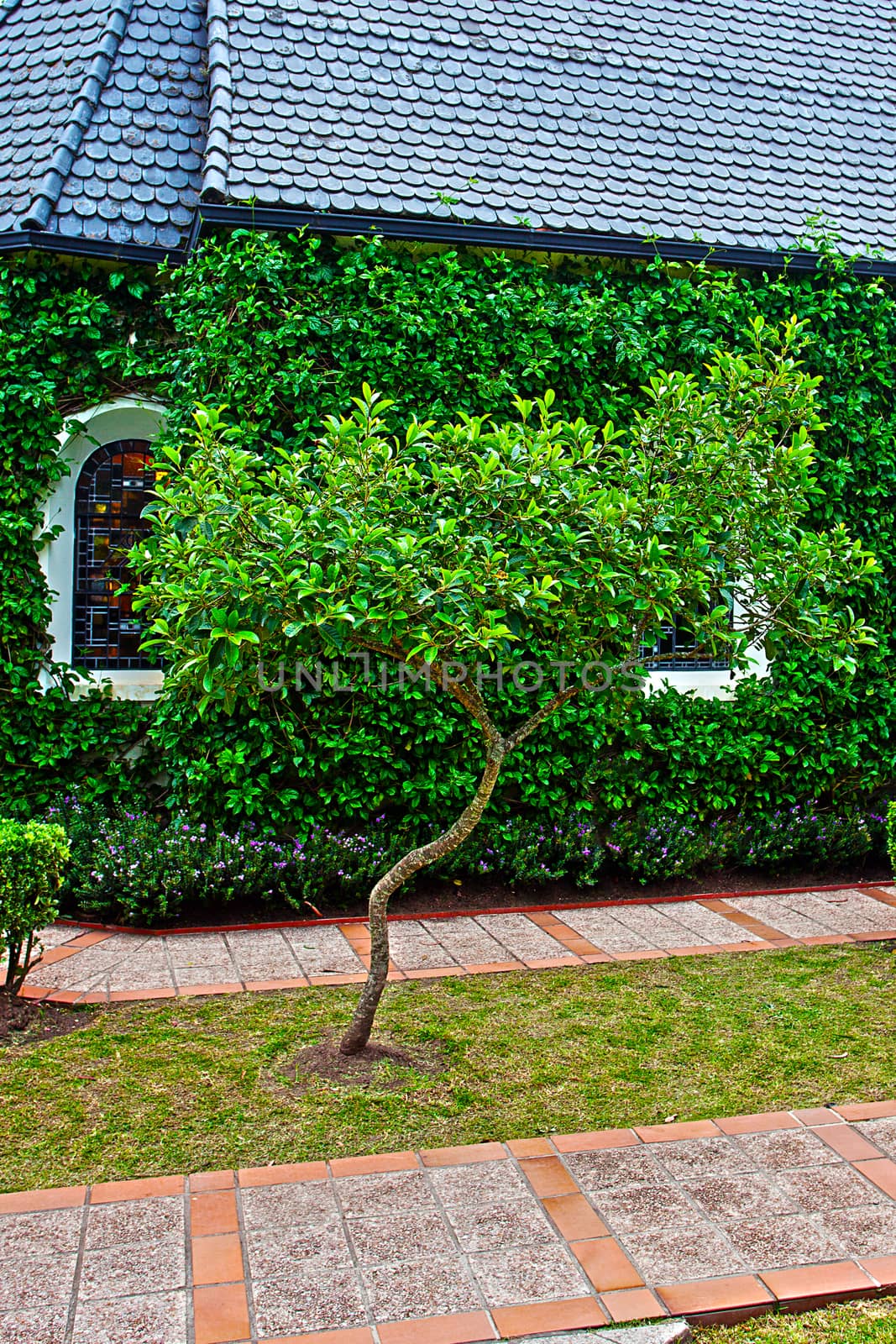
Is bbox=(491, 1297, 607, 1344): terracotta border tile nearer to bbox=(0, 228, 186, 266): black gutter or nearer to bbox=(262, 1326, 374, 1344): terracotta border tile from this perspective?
bbox=(262, 1326, 374, 1344): terracotta border tile

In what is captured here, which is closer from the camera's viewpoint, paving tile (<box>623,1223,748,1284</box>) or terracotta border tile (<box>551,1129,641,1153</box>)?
paving tile (<box>623,1223,748,1284</box>)

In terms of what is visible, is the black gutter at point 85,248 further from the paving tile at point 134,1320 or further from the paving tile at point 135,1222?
the paving tile at point 134,1320

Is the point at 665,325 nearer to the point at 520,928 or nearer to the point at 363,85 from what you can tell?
the point at 363,85

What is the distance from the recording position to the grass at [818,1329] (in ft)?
10.7

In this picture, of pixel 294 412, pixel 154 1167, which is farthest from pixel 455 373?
pixel 154 1167

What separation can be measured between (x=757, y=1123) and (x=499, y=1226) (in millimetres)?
1342

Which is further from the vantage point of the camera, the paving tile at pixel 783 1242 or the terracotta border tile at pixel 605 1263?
the paving tile at pixel 783 1242

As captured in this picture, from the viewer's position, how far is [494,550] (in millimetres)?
4449

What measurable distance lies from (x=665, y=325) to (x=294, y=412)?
3.02 metres

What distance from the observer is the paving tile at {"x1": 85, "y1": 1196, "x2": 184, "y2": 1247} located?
11.9ft

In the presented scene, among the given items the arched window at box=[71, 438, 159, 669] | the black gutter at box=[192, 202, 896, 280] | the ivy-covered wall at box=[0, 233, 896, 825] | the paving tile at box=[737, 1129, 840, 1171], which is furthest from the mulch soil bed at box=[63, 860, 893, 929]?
the black gutter at box=[192, 202, 896, 280]

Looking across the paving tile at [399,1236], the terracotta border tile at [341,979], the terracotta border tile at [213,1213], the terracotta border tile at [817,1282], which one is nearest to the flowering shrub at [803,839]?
the terracotta border tile at [341,979]

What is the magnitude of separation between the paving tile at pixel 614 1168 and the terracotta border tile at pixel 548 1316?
0.65 meters

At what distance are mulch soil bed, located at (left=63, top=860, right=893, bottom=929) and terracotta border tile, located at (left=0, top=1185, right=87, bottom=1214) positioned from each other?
3.12 m
